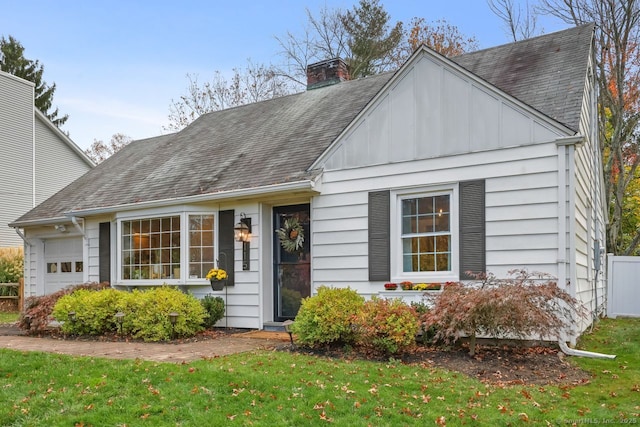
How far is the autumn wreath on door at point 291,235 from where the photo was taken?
977 centimetres

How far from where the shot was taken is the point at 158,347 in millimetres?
8055

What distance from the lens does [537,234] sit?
729 centimetres

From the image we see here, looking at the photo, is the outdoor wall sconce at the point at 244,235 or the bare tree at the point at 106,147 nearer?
the outdoor wall sconce at the point at 244,235

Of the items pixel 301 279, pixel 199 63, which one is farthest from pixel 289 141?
pixel 199 63

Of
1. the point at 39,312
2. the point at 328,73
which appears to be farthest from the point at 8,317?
the point at 328,73

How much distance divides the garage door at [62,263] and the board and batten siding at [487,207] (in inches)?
287

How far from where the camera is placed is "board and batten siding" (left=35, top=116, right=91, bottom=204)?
75.0 ft

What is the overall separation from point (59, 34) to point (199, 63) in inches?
314

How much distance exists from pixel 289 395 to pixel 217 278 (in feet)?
16.4

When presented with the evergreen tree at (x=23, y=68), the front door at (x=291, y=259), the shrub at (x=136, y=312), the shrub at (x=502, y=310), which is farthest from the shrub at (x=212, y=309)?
the evergreen tree at (x=23, y=68)

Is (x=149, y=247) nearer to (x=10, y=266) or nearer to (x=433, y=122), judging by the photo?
(x=433, y=122)

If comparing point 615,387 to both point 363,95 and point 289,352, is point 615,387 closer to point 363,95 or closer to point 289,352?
point 289,352

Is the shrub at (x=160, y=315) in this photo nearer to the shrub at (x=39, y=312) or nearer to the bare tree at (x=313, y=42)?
the shrub at (x=39, y=312)

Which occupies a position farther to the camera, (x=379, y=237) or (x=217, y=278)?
(x=217, y=278)
